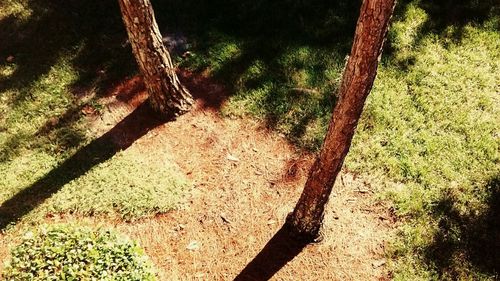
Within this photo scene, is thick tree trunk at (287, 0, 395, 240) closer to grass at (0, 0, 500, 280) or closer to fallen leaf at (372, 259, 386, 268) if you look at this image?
fallen leaf at (372, 259, 386, 268)

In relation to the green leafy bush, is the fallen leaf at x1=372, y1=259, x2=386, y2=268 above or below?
below

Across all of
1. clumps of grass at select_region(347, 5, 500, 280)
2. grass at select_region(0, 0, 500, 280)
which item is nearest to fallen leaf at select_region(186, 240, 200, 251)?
grass at select_region(0, 0, 500, 280)

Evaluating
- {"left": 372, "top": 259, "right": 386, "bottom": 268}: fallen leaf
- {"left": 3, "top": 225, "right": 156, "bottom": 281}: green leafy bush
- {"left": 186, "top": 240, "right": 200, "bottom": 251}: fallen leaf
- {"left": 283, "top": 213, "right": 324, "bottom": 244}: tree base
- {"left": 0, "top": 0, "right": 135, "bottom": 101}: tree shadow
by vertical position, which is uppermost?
{"left": 0, "top": 0, "right": 135, "bottom": 101}: tree shadow

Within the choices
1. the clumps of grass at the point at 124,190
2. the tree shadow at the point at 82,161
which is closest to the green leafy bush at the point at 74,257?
the clumps of grass at the point at 124,190

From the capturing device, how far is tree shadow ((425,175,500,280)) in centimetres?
604

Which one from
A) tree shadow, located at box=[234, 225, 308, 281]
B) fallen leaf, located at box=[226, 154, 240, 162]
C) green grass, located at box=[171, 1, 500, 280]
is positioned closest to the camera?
tree shadow, located at box=[234, 225, 308, 281]

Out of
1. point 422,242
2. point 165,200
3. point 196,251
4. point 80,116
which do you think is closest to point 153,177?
point 165,200

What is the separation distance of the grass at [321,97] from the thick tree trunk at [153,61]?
1.00m

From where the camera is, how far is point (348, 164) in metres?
7.01

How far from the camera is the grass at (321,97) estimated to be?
6.52 metres

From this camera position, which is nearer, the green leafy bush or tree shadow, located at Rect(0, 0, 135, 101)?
the green leafy bush

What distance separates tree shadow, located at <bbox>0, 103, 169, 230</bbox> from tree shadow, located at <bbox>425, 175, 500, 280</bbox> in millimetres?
4977

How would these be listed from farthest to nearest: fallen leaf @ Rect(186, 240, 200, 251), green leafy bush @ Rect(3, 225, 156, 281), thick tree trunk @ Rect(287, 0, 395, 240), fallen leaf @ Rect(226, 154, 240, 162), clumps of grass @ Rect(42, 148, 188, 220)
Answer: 1. fallen leaf @ Rect(226, 154, 240, 162)
2. clumps of grass @ Rect(42, 148, 188, 220)
3. fallen leaf @ Rect(186, 240, 200, 251)
4. green leafy bush @ Rect(3, 225, 156, 281)
5. thick tree trunk @ Rect(287, 0, 395, 240)

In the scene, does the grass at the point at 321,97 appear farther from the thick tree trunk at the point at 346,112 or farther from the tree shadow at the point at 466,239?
the thick tree trunk at the point at 346,112
